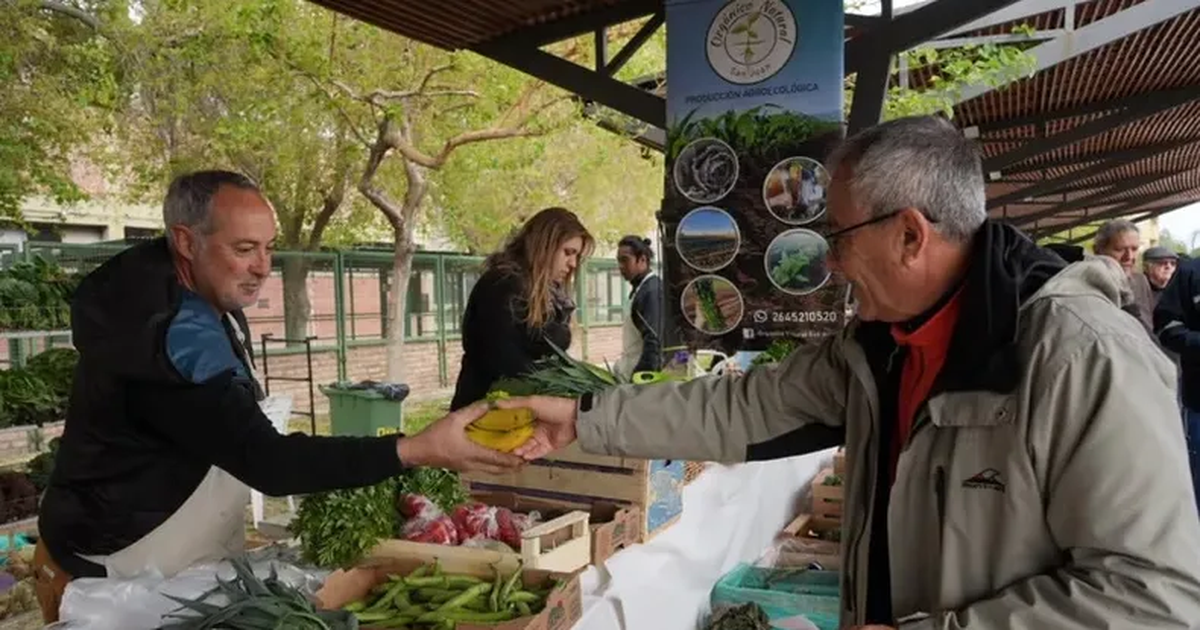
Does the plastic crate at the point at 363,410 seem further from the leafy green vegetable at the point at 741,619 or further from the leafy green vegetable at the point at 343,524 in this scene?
the leafy green vegetable at the point at 343,524

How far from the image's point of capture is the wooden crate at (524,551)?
8.25 ft

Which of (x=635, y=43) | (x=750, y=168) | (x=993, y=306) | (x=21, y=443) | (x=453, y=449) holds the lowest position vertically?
(x=21, y=443)

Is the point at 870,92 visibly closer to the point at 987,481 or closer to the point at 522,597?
the point at 522,597

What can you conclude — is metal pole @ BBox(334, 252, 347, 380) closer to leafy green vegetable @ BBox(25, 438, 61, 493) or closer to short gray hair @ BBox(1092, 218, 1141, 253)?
leafy green vegetable @ BBox(25, 438, 61, 493)

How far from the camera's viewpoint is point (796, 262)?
4.20 metres

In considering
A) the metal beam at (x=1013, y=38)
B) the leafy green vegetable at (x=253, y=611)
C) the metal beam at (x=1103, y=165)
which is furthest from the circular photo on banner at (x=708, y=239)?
the metal beam at (x=1103, y=165)

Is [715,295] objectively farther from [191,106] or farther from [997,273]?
[191,106]

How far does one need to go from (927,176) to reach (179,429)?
1825 millimetres

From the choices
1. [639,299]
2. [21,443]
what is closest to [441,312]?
[21,443]

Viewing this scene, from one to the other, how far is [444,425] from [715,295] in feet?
7.45

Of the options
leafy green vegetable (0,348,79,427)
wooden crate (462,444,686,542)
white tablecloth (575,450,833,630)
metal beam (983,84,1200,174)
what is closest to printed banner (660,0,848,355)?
white tablecloth (575,450,833,630)

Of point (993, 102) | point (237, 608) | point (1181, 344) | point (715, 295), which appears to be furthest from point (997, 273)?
point (993, 102)

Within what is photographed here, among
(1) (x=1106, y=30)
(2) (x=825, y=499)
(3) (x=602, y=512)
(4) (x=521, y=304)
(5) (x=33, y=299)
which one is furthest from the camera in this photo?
(5) (x=33, y=299)

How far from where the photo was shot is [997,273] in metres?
1.55
